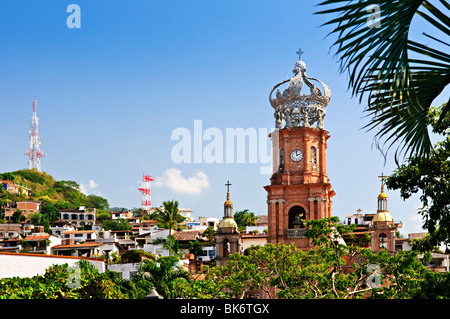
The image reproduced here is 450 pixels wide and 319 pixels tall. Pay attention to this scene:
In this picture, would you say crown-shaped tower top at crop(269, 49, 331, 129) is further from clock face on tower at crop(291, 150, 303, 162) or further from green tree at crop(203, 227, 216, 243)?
green tree at crop(203, 227, 216, 243)

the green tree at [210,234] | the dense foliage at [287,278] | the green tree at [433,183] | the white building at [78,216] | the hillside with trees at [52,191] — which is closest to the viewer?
the green tree at [433,183]

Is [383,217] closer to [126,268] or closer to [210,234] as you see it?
[126,268]

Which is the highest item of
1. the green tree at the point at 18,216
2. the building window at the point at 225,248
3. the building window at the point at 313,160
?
the building window at the point at 313,160

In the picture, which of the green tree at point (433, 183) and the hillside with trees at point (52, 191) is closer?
the green tree at point (433, 183)

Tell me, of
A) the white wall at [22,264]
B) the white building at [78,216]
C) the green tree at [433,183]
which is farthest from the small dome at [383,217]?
the white building at [78,216]

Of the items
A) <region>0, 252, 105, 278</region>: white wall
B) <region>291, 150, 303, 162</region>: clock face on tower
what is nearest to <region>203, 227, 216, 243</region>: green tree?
<region>291, 150, 303, 162</region>: clock face on tower

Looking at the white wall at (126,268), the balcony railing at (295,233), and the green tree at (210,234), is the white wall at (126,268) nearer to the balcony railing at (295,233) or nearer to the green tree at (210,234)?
the balcony railing at (295,233)

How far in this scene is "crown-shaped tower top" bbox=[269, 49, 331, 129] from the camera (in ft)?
Answer: 125

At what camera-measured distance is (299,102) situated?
126 feet

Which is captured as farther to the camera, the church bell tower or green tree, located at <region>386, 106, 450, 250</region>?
the church bell tower

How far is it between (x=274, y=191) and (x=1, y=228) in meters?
54.3

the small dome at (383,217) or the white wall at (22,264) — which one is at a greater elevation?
the small dome at (383,217)

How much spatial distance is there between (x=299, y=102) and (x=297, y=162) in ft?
12.2

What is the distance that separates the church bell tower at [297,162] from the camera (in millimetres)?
37500
